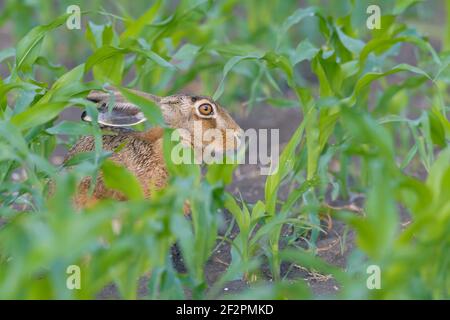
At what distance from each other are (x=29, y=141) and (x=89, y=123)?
0.34 m

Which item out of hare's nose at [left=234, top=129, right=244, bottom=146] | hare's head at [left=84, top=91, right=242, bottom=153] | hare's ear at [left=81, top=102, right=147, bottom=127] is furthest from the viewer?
hare's nose at [left=234, top=129, right=244, bottom=146]

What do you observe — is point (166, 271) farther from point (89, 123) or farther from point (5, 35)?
point (5, 35)

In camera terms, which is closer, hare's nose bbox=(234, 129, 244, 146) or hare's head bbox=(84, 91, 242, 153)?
hare's head bbox=(84, 91, 242, 153)

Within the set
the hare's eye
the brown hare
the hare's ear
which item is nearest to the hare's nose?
the brown hare

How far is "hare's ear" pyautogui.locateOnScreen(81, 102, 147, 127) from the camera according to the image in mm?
5766

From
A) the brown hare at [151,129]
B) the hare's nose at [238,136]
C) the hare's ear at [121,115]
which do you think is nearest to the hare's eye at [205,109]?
the brown hare at [151,129]

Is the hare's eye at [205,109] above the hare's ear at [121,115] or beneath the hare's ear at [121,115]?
above

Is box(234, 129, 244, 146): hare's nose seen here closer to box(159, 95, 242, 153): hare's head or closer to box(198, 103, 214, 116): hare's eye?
box(159, 95, 242, 153): hare's head

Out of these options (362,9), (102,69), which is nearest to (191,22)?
(102,69)

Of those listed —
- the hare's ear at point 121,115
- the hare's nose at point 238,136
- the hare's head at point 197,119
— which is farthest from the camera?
the hare's nose at point 238,136

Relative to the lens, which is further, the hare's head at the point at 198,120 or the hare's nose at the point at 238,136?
the hare's nose at the point at 238,136

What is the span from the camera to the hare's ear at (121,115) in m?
5.77

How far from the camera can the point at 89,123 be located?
5316mm

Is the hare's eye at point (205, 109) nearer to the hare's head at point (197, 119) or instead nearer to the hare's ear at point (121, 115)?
the hare's head at point (197, 119)
